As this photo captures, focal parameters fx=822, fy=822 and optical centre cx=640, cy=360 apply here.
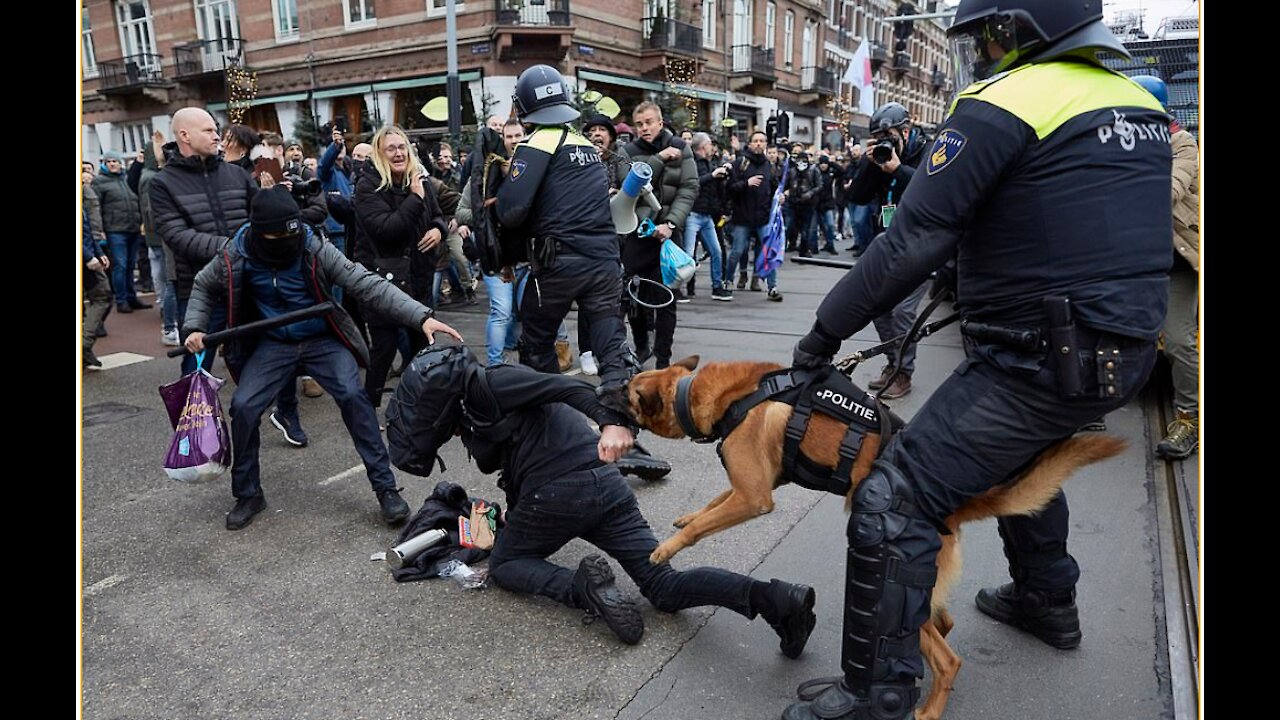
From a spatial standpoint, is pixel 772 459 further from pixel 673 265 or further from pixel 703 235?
pixel 703 235

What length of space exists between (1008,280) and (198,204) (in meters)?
4.97

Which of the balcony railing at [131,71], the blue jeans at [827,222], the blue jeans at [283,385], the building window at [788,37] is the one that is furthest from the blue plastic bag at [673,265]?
the building window at [788,37]

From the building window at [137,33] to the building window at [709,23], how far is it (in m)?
18.8

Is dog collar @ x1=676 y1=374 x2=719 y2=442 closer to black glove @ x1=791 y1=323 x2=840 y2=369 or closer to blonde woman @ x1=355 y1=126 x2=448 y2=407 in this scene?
black glove @ x1=791 y1=323 x2=840 y2=369

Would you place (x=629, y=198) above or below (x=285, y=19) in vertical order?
below

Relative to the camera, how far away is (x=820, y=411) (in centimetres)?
227

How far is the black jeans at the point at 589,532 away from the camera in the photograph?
9.80 feet

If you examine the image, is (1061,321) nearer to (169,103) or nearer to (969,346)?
(969,346)

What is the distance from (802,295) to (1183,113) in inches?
178

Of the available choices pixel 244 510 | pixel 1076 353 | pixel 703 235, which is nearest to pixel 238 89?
pixel 703 235

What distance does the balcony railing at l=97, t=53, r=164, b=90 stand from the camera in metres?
28.0

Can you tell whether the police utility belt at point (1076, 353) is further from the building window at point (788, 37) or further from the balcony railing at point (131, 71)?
the building window at point (788, 37)

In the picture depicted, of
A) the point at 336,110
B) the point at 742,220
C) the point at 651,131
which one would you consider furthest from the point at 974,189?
the point at 336,110

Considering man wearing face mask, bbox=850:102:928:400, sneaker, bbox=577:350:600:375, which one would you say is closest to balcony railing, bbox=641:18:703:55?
man wearing face mask, bbox=850:102:928:400
